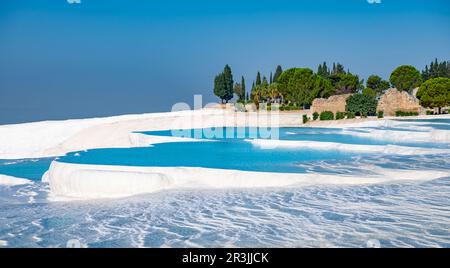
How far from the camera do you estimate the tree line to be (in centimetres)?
3436

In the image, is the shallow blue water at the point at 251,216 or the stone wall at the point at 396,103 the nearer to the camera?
the shallow blue water at the point at 251,216

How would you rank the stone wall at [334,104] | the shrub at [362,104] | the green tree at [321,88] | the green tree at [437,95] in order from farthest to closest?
the green tree at [321,88], the green tree at [437,95], the stone wall at [334,104], the shrub at [362,104]

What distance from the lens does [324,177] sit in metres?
8.20

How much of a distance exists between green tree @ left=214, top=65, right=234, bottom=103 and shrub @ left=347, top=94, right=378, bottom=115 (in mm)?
26104

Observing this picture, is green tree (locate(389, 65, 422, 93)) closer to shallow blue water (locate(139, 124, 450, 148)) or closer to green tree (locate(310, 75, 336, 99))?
green tree (locate(310, 75, 336, 99))

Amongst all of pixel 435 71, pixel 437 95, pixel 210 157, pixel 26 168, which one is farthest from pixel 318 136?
pixel 435 71

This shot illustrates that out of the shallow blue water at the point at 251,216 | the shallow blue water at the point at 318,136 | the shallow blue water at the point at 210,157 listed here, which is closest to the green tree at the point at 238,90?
the shallow blue water at the point at 318,136

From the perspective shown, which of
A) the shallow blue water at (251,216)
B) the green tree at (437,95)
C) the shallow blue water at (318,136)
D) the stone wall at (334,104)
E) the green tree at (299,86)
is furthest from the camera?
the green tree at (299,86)

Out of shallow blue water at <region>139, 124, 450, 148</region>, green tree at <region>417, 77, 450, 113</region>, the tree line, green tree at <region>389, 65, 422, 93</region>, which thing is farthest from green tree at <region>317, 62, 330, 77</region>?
shallow blue water at <region>139, 124, 450, 148</region>

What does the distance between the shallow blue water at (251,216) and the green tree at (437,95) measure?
86.4 feet

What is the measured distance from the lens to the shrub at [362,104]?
27766mm

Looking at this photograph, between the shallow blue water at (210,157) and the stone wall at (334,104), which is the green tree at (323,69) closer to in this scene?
the stone wall at (334,104)

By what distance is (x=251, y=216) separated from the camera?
19.6 ft
